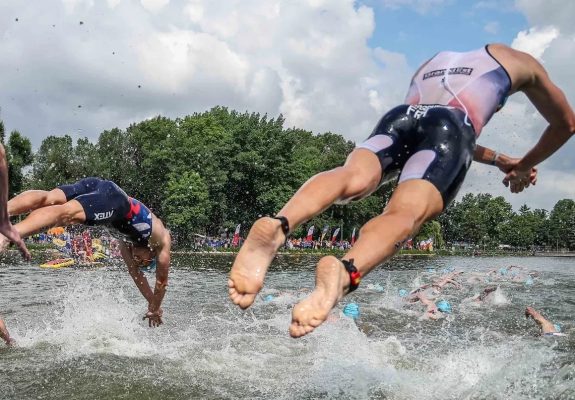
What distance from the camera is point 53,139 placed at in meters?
90.3

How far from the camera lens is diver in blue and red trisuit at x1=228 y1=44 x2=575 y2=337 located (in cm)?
316

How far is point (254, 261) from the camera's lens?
3266 millimetres

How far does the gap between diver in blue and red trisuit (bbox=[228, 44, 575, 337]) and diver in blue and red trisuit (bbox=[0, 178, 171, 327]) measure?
4526mm

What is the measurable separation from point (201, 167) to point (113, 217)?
54.1 metres

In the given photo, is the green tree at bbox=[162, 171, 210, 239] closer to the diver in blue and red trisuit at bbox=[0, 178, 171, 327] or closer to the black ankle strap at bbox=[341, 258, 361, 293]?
the diver in blue and red trisuit at bbox=[0, 178, 171, 327]

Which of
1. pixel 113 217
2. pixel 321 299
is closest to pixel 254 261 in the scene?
pixel 321 299

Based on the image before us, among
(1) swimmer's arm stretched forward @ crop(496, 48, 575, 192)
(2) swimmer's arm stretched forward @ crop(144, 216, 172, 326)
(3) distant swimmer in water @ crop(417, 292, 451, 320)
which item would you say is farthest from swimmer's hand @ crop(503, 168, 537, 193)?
(3) distant swimmer in water @ crop(417, 292, 451, 320)

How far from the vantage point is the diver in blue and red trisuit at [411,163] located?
316 centimetres

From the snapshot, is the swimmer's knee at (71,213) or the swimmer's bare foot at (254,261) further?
the swimmer's knee at (71,213)

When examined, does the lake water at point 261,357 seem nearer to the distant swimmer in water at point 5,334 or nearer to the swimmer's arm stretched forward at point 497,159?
the distant swimmer in water at point 5,334

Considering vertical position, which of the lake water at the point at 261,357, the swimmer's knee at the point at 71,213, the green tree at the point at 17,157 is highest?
the green tree at the point at 17,157

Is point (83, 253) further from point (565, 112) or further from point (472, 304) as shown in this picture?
point (565, 112)

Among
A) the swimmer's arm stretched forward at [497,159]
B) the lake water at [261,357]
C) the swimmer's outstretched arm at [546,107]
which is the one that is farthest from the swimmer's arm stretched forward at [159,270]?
the swimmer's outstretched arm at [546,107]

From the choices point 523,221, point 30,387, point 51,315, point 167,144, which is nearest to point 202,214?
point 167,144
